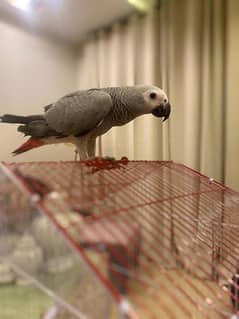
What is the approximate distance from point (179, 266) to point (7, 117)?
1.94ft

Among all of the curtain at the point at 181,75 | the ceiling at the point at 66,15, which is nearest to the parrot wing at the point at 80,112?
the curtain at the point at 181,75

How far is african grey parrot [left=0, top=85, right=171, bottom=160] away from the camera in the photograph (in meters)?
0.72

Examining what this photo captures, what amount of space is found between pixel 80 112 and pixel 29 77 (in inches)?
33.1

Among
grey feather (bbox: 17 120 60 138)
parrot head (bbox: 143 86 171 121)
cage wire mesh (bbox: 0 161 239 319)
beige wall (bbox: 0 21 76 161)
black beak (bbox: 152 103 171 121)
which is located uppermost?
beige wall (bbox: 0 21 76 161)

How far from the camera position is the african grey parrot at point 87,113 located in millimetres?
718

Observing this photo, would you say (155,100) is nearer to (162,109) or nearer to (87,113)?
(162,109)

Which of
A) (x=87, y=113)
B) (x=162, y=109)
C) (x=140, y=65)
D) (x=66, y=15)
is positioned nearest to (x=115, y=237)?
(x=87, y=113)

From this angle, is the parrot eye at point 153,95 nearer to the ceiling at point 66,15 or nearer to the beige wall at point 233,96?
the beige wall at point 233,96

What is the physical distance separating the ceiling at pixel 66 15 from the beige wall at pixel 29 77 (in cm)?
6

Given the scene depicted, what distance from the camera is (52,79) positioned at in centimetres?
151

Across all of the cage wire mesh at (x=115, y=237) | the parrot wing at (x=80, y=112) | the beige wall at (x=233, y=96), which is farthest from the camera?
the beige wall at (x=233, y=96)

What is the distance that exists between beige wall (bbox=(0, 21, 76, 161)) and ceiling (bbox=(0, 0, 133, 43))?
0.06 m

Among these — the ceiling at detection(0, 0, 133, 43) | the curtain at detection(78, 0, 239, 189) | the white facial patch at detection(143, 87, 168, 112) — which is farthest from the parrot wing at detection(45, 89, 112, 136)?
the ceiling at detection(0, 0, 133, 43)

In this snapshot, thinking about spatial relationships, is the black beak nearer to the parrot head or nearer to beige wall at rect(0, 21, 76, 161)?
the parrot head
